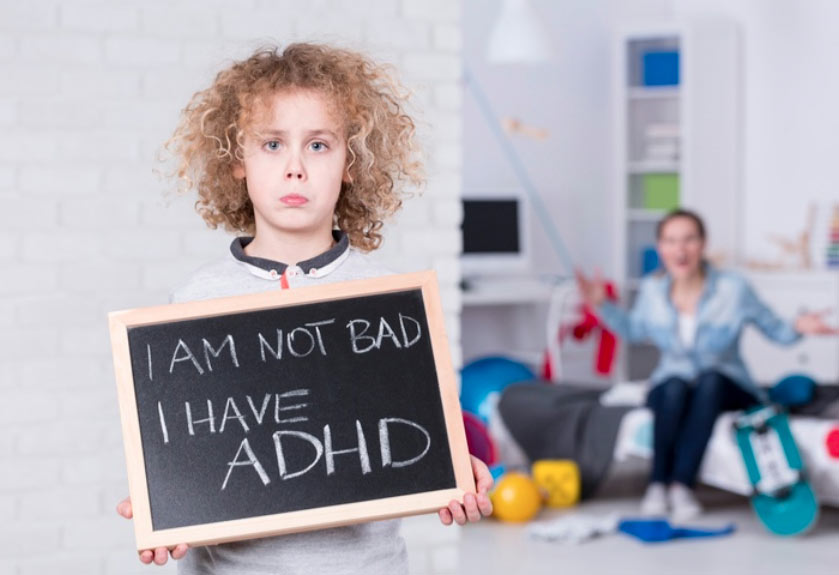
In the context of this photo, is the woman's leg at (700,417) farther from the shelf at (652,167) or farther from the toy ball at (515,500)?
the shelf at (652,167)

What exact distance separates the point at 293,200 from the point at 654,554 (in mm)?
2454

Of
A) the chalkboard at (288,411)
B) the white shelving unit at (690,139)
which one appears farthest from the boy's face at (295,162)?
the white shelving unit at (690,139)

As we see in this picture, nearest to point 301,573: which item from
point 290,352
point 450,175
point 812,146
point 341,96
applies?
point 290,352

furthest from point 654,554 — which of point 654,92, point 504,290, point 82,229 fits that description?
point 654,92

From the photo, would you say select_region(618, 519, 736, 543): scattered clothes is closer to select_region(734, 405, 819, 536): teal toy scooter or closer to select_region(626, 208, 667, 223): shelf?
select_region(734, 405, 819, 536): teal toy scooter

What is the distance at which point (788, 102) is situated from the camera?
250 inches

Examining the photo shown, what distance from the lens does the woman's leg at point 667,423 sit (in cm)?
410

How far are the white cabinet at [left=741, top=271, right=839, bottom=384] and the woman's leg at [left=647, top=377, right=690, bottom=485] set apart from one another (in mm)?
1583

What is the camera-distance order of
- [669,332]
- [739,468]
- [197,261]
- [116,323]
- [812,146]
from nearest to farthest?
[116,323] → [197,261] → [739,468] → [669,332] → [812,146]

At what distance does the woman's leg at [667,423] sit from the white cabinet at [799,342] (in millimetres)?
1583

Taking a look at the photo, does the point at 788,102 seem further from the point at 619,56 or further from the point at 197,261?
the point at 197,261

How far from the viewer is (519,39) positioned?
5543 millimetres

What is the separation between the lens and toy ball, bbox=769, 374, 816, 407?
164 inches

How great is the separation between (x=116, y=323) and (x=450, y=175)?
1388 millimetres
